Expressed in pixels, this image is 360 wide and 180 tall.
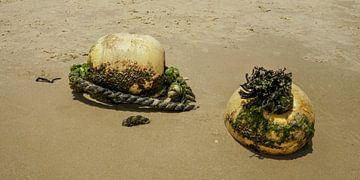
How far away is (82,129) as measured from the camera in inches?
241

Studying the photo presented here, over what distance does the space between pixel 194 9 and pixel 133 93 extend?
6411 mm

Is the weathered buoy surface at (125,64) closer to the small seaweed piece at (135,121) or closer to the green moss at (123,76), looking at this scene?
the green moss at (123,76)

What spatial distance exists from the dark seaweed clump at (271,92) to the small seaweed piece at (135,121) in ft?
5.26

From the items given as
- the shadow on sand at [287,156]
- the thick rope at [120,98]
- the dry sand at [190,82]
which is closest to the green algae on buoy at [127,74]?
the thick rope at [120,98]

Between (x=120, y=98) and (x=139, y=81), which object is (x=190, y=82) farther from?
A: (x=120, y=98)

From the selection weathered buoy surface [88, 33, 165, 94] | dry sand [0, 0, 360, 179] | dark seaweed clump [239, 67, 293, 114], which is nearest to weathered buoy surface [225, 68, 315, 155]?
dark seaweed clump [239, 67, 293, 114]

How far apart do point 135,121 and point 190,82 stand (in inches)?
77.2

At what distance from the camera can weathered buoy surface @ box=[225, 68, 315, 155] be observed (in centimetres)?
546

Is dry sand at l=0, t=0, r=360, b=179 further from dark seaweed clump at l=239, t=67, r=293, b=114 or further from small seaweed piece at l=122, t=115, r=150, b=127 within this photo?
dark seaweed clump at l=239, t=67, r=293, b=114

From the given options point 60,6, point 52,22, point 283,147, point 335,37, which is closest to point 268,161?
point 283,147

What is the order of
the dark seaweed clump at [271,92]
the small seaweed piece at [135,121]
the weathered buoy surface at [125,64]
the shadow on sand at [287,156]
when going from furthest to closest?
the weathered buoy surface at [125,64]
the small seaweed piece at [135,121]
the shadow on sand at [287,156]
the dark seaweed clump at [271,92]

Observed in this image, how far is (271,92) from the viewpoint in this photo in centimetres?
552

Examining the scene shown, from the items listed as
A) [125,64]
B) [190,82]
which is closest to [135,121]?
[125,64]

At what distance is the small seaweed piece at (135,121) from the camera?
6.20 metres
